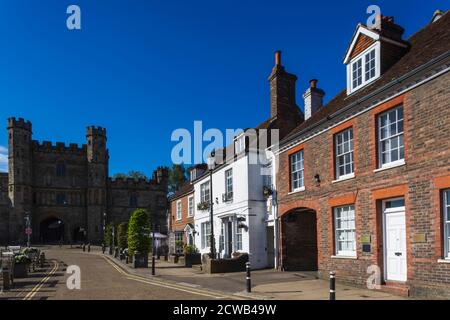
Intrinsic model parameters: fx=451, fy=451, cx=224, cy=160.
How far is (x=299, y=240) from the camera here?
21969 mm

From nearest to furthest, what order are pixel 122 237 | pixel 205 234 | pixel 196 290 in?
pixel 196 290 → pixel 205 234 → pixel 122 237

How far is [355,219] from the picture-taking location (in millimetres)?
15578

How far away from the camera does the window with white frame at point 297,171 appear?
20.1 metres

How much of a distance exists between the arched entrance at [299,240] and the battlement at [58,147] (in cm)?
6700

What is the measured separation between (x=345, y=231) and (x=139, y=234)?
16.3 m

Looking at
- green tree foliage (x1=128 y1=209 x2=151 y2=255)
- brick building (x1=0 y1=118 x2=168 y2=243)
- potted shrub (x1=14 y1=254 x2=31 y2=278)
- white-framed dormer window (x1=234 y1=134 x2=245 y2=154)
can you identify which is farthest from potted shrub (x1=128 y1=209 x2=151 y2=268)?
brick building (x1=0 y1=118 x2=168 y2=243)

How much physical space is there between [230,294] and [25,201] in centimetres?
6927

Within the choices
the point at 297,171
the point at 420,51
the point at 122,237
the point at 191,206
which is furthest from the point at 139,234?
the point at 420,51

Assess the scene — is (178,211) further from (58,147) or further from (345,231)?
(58,147)

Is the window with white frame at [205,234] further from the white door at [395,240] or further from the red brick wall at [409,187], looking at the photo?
the white door at [395,240]

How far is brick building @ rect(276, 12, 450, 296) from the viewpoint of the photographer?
12.0m

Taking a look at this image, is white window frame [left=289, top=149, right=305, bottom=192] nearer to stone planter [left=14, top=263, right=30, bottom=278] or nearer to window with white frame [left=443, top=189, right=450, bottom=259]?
window with white frame [left=443, top=189, right=450, bottom=259]
